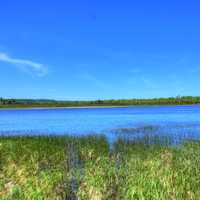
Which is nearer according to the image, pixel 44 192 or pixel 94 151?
pixel 44 192

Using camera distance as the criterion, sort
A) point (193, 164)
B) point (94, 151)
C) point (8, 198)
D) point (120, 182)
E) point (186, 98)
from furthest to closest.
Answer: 1. point (186, 98)
2. point (94, 151)
3. point (193, 164)
4. point (120, 182)
5. point (8, 198)

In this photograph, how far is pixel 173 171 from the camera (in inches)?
503

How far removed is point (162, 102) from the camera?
178 metres

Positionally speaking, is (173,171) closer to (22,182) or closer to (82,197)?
(82,197)

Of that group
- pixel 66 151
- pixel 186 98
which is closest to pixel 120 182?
pixel 66 151

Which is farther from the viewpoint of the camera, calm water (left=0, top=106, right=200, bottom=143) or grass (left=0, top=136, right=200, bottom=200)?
calm water (left=0, top=106, right=200, bottom=143)

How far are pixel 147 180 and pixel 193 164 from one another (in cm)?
362

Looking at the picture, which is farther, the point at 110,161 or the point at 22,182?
the point at 110,161

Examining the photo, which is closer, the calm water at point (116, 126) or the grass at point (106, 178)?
the grass at point (106, 178)

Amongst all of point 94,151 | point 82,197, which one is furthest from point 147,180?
point 94,151

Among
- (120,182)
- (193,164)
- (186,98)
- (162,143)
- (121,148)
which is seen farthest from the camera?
(186,98)

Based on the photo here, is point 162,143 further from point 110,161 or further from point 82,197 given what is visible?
point 82,197

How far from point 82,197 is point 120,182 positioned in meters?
1.87

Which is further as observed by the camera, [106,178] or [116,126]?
[116,126]
